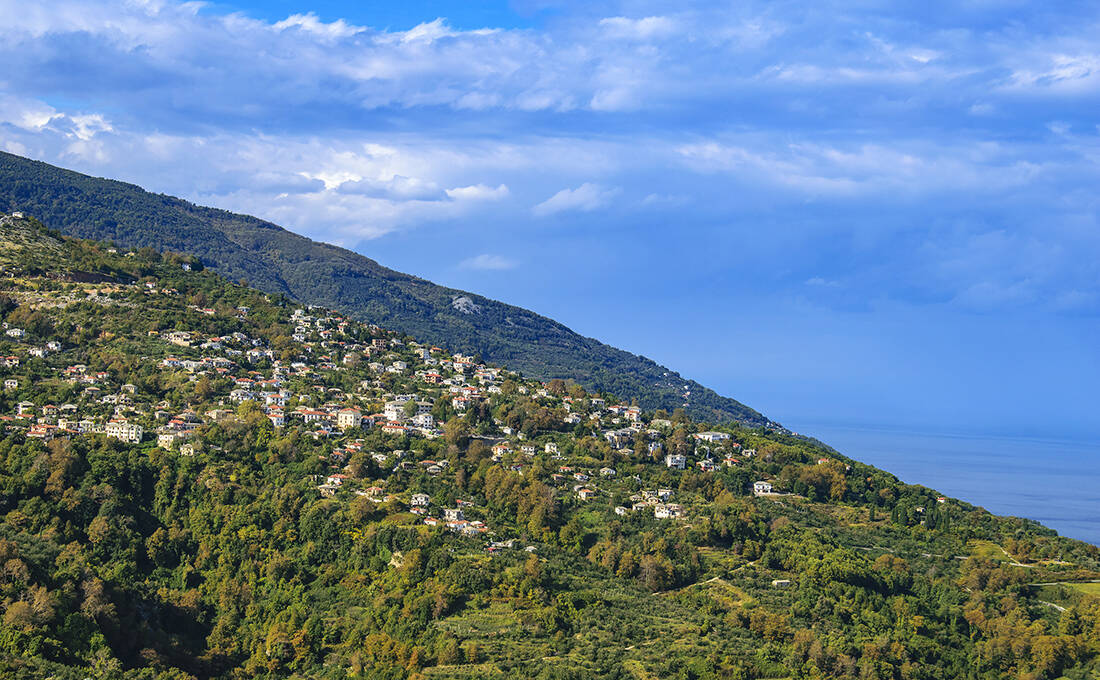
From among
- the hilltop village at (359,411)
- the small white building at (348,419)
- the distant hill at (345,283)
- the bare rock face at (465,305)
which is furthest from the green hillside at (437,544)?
the bare rock face at (465,305)

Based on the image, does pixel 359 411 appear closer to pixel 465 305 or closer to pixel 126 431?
pixel 126 431

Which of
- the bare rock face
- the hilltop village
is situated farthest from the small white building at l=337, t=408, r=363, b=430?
the bare rock face

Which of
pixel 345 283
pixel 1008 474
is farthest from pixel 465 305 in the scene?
pixel 1008 474

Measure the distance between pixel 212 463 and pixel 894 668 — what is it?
33548 millimetres

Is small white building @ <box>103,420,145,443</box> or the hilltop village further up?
the hilltop village

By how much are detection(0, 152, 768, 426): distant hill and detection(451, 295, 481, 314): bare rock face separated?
0.61 ft

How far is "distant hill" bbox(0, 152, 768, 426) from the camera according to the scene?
139125 millimetres

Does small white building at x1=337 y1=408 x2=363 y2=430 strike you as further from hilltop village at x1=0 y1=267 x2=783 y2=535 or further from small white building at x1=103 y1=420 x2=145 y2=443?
small white building at x1=103 y1=420 x2=145 y2=443

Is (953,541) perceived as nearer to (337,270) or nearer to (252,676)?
(252,676)

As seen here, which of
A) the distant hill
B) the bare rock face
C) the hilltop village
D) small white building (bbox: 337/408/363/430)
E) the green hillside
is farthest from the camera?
the bare rock face

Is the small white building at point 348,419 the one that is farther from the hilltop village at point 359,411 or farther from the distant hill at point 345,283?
the distant hill at point 345,283

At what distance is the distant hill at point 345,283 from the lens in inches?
5477

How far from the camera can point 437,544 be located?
4894 cm

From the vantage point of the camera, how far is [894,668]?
145 ft
